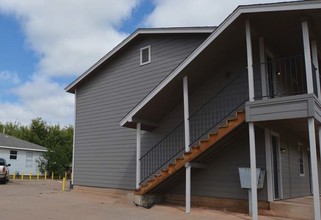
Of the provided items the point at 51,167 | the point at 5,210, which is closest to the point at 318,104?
the point at 5,210

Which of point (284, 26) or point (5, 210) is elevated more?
point (284, 26)

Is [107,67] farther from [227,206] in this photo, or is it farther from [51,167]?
[51,167]

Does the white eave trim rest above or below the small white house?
above

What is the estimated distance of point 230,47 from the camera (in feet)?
38.6

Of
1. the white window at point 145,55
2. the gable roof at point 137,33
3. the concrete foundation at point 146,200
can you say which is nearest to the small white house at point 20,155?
the gable roof at point 137,33

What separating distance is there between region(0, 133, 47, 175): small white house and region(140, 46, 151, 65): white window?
1990cm

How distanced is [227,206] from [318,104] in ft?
14.6

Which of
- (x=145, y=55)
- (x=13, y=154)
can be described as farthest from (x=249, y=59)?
(x=13, y=154)

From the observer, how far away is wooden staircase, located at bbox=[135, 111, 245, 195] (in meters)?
10.3

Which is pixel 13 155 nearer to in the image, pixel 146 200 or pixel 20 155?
pixel 20 155

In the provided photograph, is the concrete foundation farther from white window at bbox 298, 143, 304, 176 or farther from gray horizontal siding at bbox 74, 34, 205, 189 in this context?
white window at bbox 298, 143, 304, 176

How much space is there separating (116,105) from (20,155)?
19767 mm

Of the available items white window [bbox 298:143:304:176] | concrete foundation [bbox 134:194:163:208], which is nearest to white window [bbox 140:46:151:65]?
concrete foundation [bbox 134:194:163:208]

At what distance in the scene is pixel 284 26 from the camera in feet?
33.9
